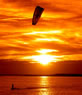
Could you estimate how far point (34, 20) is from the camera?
5.98m

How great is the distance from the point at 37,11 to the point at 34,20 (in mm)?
344

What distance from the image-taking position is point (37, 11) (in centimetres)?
569
